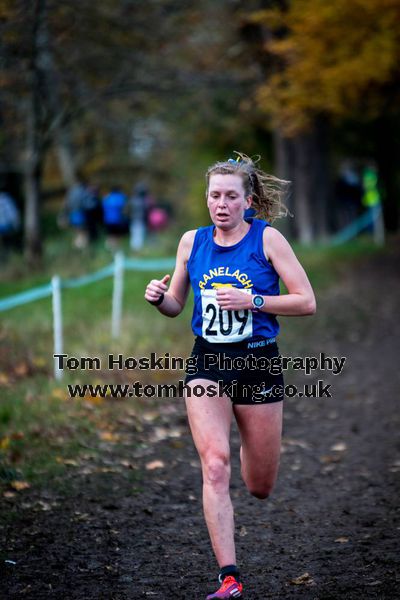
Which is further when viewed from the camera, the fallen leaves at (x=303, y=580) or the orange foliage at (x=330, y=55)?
the orange foliage at (x=330, y=55)

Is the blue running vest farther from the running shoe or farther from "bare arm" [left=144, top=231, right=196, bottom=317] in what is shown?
the running shoe

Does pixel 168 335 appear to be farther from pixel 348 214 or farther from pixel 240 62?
pixel 348 214

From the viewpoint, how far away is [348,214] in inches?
1289

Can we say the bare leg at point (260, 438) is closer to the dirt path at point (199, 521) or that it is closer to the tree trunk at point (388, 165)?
the dirt path at point (199, 521)

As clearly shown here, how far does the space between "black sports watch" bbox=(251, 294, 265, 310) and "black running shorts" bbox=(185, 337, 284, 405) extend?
0.26 meters

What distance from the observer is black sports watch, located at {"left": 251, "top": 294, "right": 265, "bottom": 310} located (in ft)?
15.7

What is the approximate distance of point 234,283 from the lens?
16.2 feet

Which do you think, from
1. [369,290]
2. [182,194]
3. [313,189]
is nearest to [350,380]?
[369,290]

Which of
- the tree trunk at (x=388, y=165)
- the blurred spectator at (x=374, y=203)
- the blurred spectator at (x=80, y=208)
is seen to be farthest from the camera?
the tree trunk at (x=388, y=165)

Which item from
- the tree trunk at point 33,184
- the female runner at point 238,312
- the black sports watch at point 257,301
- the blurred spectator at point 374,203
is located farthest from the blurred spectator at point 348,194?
the black sports watch at point 257,301

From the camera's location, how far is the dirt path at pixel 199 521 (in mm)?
5012

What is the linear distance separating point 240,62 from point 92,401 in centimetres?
1740

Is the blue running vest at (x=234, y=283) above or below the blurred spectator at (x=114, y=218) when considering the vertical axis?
below

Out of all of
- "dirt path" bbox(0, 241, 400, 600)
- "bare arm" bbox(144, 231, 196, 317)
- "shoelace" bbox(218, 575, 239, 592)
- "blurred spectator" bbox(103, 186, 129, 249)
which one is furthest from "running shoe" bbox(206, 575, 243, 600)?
"blurred spectator" bbox(103, 186, 129, 249)
